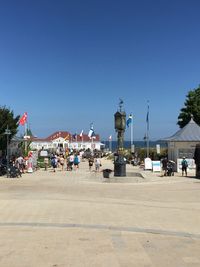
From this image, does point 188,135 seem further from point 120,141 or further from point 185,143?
point 120,141

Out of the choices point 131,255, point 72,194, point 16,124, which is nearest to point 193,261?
point 131,255

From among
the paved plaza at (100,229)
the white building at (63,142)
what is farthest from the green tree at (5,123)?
the white building at (63,142)

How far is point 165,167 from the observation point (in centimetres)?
3359

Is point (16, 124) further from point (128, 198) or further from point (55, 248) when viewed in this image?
point (55, 248)

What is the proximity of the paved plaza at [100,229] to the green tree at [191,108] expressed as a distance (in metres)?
33.0

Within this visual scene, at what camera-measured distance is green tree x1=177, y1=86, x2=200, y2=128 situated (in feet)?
180

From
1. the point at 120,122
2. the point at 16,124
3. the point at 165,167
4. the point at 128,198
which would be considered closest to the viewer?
the point at 128,198

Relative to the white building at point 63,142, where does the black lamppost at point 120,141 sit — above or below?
below

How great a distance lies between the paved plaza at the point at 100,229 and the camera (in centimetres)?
900

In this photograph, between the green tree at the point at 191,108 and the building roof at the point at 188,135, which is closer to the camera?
the building roof at the point at 188,135

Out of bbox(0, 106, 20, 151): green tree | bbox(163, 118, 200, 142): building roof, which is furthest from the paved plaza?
bbox(0, 106, 20, 151): green tree

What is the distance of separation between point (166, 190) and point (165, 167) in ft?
33.8

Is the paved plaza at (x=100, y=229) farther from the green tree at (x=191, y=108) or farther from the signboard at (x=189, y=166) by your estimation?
the green tree at (x=191, y=108)

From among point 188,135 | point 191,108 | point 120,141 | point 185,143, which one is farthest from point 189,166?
point 191,108
